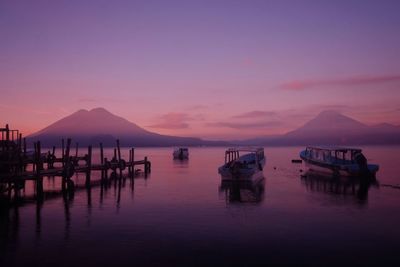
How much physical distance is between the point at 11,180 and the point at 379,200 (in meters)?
26.4

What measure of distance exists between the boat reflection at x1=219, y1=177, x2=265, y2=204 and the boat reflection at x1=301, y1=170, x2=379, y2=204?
5128mm

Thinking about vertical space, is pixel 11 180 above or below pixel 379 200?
above

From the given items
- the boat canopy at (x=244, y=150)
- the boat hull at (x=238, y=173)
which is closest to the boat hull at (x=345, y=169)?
the boat canopy at (x=244, y=150)

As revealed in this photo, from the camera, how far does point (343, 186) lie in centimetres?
3647

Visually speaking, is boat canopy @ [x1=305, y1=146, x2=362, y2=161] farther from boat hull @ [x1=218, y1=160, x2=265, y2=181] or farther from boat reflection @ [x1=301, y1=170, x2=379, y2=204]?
boat hull @ [x1=218, y1=160, x2=265, y2=181]

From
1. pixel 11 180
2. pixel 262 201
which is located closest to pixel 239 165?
pixel 262 201

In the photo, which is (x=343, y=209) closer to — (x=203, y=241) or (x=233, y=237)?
(x=233, y=237)

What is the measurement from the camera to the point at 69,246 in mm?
15125

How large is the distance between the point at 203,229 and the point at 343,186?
2262 centimetres

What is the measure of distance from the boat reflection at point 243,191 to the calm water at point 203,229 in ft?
0.50

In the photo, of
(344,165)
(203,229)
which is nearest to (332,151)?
→ (344,165)

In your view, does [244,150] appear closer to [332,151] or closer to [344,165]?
[344,165]

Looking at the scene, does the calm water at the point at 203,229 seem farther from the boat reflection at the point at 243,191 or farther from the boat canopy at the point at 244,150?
the boat canopy at the point at 244,150

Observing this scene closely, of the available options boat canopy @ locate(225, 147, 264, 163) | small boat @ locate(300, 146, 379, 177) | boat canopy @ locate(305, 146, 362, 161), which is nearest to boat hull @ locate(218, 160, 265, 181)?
boat canopy @ locate(225, 147, 264, 163)
